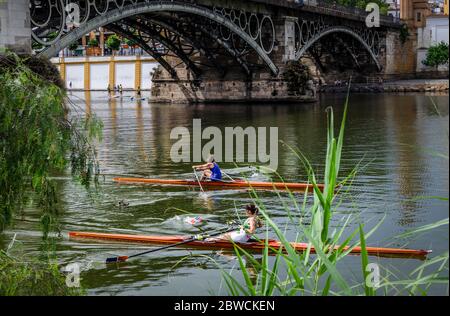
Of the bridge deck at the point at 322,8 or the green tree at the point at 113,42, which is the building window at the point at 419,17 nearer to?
the bridge deck at the point at 322,8

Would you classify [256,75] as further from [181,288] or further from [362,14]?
[181,288]

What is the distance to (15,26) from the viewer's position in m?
28.5

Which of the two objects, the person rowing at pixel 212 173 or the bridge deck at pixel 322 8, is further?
the bridge deck at pixel 322 8

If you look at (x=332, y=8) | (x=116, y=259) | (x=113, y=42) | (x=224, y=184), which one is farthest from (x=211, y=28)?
(x=113, y=42)

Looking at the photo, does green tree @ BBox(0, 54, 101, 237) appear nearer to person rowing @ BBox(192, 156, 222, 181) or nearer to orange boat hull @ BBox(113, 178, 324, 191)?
orange boat hull @ BBox(113, 178, 324, 191)

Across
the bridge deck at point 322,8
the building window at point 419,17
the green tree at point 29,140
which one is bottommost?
the green tree at point 29,140

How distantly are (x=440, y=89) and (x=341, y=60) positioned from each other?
490 inches

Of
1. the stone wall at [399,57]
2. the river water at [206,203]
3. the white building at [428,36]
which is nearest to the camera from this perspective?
the river water at [206,203]

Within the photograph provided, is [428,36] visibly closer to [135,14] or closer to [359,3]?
[359,3]

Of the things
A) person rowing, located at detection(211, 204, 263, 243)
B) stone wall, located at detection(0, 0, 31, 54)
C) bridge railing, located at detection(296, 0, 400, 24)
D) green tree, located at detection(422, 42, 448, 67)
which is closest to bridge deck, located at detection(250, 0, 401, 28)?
bridge railing, located at detection(296, 0, 400, 24)

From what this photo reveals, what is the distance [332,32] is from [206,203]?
2080 inches

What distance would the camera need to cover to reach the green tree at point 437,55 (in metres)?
87.0

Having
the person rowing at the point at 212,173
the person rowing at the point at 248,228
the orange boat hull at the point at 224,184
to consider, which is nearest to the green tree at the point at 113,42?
the orange boat hull at the point at 224,184
